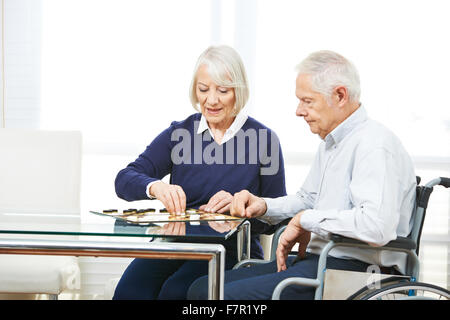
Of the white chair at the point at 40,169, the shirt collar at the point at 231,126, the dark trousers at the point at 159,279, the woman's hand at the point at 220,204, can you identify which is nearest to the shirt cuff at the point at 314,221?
the woman's hand at the point at 220,204

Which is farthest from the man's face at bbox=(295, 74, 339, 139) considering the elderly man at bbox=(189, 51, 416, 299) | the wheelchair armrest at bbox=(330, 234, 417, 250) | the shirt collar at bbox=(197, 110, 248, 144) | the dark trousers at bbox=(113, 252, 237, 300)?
the dark trousers at bbox=(113, 252, 237, 300)

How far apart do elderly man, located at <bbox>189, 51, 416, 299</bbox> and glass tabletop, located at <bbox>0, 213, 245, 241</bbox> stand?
19 centimetres

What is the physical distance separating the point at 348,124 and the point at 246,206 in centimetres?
45

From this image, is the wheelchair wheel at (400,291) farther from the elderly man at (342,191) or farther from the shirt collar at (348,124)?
the shirt collar at (348,124)

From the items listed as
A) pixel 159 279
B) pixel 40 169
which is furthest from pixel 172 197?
pixel 40 169

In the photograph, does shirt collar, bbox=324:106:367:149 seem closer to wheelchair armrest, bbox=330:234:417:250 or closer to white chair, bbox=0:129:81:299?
wheelchair armrest, bbox=330:234:417:250

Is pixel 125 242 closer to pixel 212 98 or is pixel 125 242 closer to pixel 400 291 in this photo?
pixel 400 291

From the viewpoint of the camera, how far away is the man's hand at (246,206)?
1.94 meters

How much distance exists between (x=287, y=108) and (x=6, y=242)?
2.33 metres

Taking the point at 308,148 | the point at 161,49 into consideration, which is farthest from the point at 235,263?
the point at 161,49

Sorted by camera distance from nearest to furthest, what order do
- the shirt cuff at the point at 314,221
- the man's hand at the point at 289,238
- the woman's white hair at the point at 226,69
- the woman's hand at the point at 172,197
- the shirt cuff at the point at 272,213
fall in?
the shirt cuff at the point at 314,221 → the man's hand at the point at 289,238 → the woman's hand at the point at 172,197 → the shirt cuff at the point at 272,213 → the woman's white hair at the point at 226,69
